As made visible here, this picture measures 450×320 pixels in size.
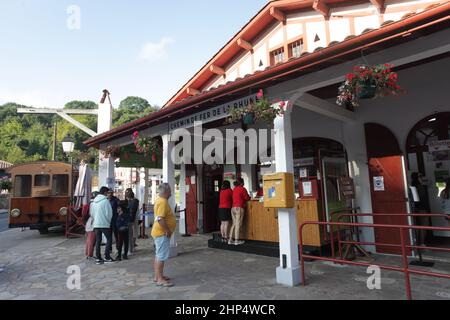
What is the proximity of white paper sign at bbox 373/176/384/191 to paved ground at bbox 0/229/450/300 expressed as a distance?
4.79 feet

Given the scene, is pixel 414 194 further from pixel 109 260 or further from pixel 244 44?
pixel 244 44

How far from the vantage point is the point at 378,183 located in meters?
6.55

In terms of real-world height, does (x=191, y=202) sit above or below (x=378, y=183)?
below

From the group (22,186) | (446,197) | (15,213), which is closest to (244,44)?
(446,197)

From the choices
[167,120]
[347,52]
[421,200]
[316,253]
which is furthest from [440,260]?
[167,120]

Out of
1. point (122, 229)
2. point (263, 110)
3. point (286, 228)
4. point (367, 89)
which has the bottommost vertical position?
point (122, 229)

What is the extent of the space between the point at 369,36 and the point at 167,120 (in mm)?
4893

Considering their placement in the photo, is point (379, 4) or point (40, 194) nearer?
point (379, 4)

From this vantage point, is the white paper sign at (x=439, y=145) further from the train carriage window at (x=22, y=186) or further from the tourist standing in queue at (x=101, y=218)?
the train carriage window at (x=22, y=186)

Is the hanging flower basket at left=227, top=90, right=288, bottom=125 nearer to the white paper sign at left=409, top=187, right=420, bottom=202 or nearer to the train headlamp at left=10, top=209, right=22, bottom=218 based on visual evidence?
the white paper sign at left=409, top=187, right=420, bottom=202

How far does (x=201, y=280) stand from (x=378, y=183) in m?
4.33

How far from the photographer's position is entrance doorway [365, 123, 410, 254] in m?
6.27

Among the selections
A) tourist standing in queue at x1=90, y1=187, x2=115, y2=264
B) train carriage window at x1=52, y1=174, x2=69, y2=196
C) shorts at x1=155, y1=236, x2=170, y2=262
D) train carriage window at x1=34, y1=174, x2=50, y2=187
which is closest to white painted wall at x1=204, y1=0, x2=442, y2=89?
tourist standing in queue at x1=90, y1=187, x2=115, y2=264

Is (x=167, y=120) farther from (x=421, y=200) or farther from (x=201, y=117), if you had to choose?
(x=421, y=200)
